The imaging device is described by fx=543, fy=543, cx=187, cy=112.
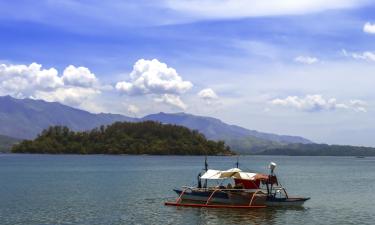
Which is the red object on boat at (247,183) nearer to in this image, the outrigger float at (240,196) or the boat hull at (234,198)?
the outrigger float at (240,196)

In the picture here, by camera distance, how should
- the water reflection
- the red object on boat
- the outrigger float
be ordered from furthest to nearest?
the red object on boat
the outrigger float
the water reflection

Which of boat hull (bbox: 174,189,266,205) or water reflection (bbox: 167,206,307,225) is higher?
boat hull (bbox: 174,189,266,205)

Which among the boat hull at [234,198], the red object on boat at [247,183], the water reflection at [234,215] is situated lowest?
the water reflection at [234,215]

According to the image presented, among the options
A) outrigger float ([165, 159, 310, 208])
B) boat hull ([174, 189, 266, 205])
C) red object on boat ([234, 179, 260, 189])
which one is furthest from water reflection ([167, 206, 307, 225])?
red object on boat ([234, 179, 260, 189])

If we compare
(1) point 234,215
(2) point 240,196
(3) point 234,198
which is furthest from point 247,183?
(1) point 234,215

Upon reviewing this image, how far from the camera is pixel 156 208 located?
2815 inches

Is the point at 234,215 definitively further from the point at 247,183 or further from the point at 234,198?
the point at 247,183

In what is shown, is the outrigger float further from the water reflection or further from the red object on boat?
the water reflection

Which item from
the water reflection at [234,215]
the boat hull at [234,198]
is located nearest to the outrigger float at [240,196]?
the boat hull at [234,198]

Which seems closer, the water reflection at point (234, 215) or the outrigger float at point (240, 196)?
the water reflection at point (234, 215)

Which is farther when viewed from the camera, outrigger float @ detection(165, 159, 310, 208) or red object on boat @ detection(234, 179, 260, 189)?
red object on boat @ detection(234, 179, 260, 189)

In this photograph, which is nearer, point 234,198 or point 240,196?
point 240,196

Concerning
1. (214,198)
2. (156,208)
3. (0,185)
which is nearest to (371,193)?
(214,198)

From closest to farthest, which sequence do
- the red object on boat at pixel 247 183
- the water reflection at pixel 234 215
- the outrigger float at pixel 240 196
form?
the water reflection at pixel 234 215
the outrigger float at pixel 240 196
the red object on boat at pixel 247 183
